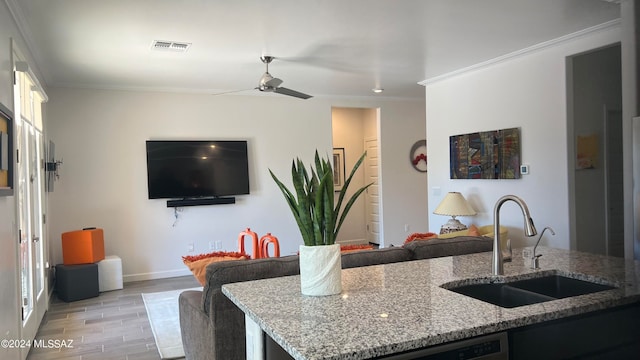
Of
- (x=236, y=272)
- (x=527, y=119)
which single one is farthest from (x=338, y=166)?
(x=236, y=272)

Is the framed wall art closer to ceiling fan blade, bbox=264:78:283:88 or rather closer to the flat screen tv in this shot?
the flat screen tv

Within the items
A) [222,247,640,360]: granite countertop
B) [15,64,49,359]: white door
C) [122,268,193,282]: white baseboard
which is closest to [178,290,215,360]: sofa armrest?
[222,247,640,360]: granite countertop

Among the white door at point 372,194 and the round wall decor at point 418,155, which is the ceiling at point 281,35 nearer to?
the round wall decor at point 418,155

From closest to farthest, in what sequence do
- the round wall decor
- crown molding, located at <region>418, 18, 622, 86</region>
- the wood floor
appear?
1. the wood floor
2. crown molding, located at <region>418, 18, 622, 86</region>
3. the round wall decor

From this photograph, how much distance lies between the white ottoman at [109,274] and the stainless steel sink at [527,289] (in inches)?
191

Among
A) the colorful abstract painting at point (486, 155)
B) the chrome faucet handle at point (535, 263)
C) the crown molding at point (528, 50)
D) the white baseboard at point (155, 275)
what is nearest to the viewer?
the chrome faucet handle at point (535, 263)

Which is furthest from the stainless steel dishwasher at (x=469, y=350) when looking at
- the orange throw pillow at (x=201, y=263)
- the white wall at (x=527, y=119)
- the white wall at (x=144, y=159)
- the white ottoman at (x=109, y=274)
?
the white wall at (x=144, y=159)

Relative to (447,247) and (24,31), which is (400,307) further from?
(24,31)

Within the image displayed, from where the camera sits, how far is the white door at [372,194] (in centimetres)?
873

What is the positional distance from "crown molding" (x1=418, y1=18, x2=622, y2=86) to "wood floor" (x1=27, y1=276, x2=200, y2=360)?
4.34 meters

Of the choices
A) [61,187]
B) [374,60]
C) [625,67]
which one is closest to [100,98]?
[61,187]

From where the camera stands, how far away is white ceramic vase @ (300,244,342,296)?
1.75m

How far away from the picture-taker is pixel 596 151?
4.80 metres

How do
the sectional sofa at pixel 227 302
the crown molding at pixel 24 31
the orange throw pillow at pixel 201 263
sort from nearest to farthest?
the sectional sofa at pixel 227 302 → the orange throw pillow at pixel 201 263 → the crown molding at pixel 24 31
